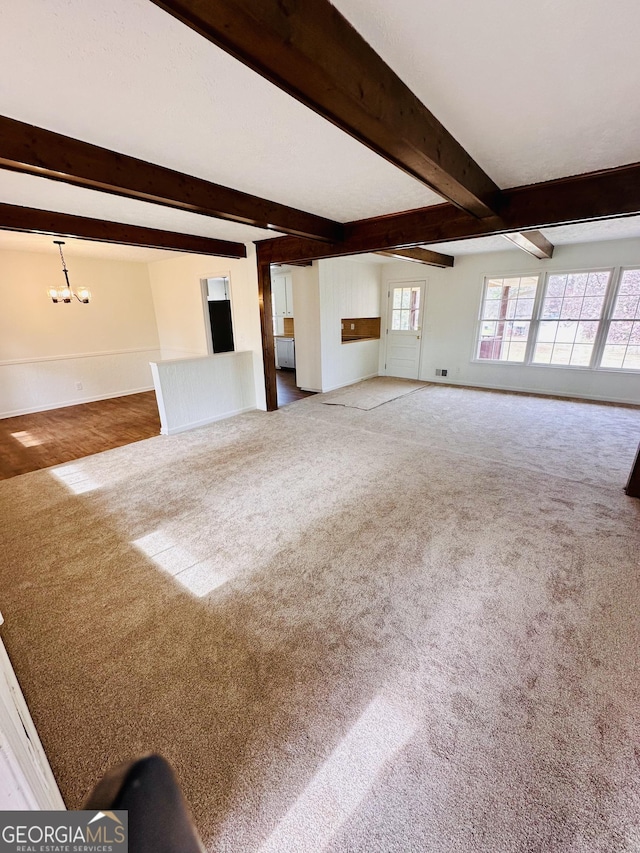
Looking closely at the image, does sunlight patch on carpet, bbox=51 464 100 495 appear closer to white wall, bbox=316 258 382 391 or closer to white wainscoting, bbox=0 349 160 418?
white wainscoting, bbox=0 349 160 418

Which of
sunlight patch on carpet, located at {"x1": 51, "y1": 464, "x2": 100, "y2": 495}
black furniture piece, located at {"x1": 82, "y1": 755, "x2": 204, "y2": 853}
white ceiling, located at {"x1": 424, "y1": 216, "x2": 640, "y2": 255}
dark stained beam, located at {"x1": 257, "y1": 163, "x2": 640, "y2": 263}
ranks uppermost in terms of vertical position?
white ceiling, located at {"x1": 424, "y1": 216, "x2": 640, "y2": 255}

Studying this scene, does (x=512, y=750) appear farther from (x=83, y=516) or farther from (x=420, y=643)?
(x=83, y=516)

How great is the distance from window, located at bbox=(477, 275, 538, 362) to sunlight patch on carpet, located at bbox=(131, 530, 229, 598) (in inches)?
243

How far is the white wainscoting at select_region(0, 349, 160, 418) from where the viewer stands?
206 inches

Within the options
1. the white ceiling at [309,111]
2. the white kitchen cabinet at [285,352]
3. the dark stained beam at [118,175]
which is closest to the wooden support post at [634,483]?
the white ceiling at [309,111]

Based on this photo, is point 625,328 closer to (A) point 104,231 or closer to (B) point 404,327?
(B) point 404,327

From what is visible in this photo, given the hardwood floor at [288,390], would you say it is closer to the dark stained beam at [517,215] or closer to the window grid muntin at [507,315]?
the dark stained beam at [517,215]

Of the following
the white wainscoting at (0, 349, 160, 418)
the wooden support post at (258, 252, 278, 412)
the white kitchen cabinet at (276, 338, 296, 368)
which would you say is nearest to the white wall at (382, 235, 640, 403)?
the white kitchen cabinet at (276, 338, 296, 368)

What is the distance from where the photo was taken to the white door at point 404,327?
692 centimetres

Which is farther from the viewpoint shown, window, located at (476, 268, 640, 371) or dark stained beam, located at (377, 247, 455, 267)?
window, located at (476, 268, 640, 371)

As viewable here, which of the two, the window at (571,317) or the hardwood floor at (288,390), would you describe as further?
the hardwood floor at (288,390)

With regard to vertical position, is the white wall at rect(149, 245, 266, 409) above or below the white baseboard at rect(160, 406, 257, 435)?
above

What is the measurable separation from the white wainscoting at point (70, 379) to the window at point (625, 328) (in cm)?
799

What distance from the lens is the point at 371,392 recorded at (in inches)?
247
